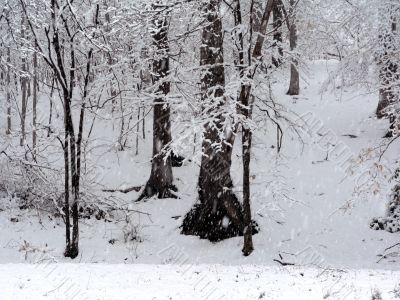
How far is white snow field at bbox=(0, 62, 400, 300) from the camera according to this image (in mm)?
6730

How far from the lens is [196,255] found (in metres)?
11.3

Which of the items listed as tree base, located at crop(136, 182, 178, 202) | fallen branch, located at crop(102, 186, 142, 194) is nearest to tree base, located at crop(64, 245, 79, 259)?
tree base, located at crop(136, 182, 178, 202)

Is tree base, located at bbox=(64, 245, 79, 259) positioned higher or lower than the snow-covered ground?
lower

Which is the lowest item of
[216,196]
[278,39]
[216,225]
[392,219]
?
[216,225]

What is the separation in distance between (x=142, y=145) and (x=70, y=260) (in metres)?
11.4

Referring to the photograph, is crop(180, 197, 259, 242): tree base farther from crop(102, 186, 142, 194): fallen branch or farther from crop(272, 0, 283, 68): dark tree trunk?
crop(102, 186, 142, 194): fallen branch

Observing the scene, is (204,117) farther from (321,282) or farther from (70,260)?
(70,260)

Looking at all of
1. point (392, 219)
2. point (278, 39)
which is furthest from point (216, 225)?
point (278, 39)

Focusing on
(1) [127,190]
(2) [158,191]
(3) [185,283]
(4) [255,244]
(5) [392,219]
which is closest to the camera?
(3) [185,283]

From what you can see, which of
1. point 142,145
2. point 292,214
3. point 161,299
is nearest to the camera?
point 161,299

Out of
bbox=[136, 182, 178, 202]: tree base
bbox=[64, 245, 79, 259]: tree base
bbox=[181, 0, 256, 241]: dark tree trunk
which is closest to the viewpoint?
bbox=[64, 245, 79, 259]: tree base

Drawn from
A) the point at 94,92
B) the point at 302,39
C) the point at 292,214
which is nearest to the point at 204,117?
the point at 94,92

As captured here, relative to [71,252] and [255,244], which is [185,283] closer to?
[71,252]

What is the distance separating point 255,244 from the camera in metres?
11.7
